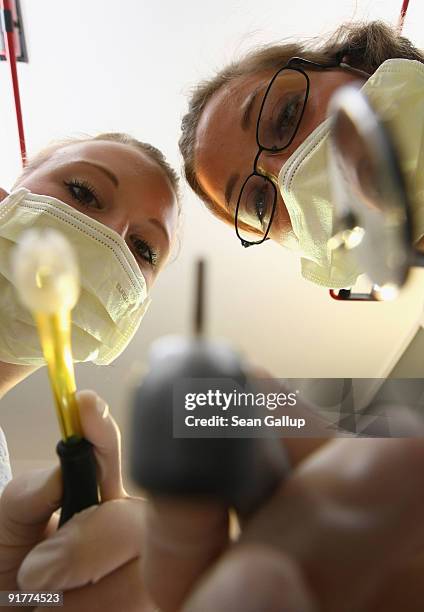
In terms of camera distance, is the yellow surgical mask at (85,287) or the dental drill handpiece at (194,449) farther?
the yellow surgical mask at (85,287)

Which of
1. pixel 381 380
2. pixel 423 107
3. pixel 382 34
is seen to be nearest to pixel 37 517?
pixel 381 380

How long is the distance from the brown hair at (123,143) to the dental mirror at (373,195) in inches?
8.7

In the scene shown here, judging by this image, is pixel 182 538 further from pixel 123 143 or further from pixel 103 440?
pixel 123 143

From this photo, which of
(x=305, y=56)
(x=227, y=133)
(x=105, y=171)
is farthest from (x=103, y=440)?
(x=305, y=56)

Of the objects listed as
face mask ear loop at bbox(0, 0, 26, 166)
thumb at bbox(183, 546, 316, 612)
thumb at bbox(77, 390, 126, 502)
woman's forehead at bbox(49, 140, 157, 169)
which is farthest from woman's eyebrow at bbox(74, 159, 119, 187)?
thumb at bbox(183, 546, 316, 612)

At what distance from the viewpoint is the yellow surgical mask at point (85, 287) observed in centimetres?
37

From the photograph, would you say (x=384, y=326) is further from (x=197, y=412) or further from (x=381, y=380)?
(x=197, y=412)

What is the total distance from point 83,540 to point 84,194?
0.30m

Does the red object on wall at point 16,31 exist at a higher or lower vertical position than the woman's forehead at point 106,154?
higher

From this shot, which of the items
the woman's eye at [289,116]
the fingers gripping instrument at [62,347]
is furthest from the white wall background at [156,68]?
the fingers gripping instrument at [62,347]

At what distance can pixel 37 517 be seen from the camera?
259 millimetres

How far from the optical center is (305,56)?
0.55 m

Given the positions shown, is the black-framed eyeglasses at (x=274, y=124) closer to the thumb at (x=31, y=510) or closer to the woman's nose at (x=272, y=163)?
the woman's nose at (x=272, y=163)

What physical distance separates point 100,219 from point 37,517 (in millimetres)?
256
